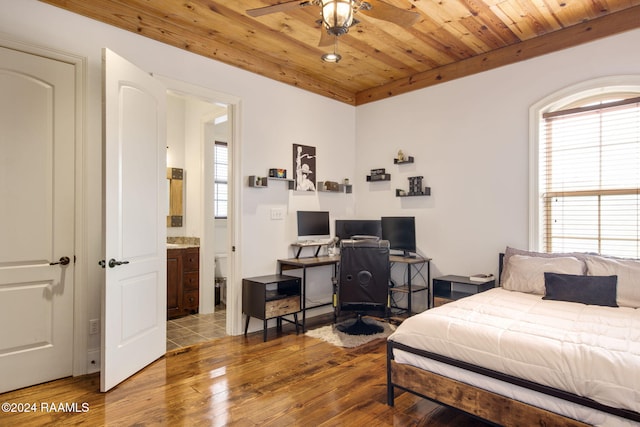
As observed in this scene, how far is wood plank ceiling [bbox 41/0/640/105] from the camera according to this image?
123 inches

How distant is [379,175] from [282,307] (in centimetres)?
218

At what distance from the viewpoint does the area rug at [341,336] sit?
377 cm

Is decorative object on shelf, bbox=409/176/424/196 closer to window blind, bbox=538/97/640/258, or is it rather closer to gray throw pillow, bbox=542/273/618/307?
window blind, bbox=538/97/640/258

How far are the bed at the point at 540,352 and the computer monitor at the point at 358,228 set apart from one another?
1.88m

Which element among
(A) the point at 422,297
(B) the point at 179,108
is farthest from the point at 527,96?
(B) the point at 179,108

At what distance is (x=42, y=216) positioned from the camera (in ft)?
9.37

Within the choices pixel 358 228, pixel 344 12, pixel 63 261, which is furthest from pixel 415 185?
pixel 63 261

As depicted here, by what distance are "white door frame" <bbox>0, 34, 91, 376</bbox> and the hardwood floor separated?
0.75 feet

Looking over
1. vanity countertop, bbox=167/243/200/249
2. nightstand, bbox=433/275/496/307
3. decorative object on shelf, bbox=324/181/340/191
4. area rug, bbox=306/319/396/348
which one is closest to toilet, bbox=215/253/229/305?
vanity countertop, bbox=167/243/200/249

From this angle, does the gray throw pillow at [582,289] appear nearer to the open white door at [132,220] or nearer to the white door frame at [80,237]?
the open white door at [132,220]

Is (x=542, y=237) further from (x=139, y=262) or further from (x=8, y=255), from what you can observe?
(x=8, y=255)

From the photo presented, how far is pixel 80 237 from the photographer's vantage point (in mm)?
2994

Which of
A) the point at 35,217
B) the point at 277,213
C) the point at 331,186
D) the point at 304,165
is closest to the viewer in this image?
the point at 35,217

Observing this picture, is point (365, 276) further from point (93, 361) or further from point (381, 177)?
point (93, 361)
